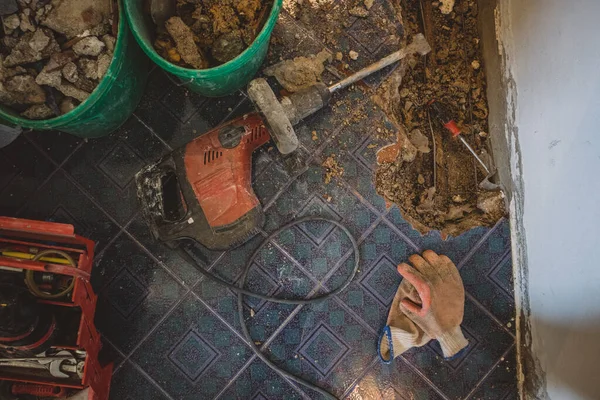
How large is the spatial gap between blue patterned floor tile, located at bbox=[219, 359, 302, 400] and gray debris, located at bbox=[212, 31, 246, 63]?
1.25 m

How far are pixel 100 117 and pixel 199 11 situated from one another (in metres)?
0.55

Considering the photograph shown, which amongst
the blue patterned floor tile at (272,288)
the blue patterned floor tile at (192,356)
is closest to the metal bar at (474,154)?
the blue patterned floor tile at (272,288)

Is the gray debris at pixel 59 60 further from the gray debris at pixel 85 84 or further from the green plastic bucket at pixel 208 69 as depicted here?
the green plastic bucket at pixel 208 69

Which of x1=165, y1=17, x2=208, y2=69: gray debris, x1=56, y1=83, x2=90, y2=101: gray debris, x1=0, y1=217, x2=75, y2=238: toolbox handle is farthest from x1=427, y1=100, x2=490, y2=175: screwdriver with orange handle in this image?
x1=0, y1=217, x2=75, y2=238: toolbox handle

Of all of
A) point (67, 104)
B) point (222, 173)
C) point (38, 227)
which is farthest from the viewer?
point (222, 173)

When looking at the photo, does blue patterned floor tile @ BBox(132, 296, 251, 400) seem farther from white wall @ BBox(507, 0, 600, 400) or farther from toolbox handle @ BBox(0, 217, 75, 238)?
white wall @ BBox(507, 0, 600, 400)

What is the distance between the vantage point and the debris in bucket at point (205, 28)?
5.97 ft

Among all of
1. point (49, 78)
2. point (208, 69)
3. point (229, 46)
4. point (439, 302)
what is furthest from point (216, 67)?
point (439, 302)

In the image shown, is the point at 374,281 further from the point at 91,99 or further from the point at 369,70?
the point at 91,99

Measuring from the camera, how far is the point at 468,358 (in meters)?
2.11

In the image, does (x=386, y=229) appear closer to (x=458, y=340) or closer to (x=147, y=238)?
(x=458, y=340)

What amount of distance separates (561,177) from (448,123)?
57cm

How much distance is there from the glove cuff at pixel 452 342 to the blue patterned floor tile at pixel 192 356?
80 centimetres

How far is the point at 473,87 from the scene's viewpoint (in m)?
2.24
